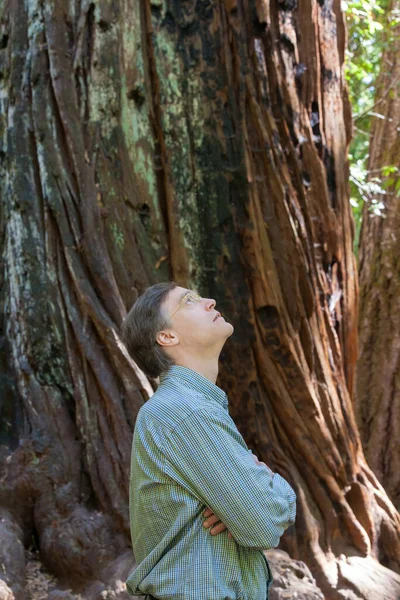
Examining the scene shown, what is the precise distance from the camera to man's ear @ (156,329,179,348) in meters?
2.31

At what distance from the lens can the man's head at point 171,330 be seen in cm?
231

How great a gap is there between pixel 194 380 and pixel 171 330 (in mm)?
208

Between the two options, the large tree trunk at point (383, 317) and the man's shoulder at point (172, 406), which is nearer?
the man's shoulder at point (172, 406)

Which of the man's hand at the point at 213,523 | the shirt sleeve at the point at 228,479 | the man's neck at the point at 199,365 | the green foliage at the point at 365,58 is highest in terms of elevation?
the green foliage at the point at 365,58

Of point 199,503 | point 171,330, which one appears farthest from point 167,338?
point 199,503

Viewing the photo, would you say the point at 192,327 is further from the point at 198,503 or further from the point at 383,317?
the point at 383,317

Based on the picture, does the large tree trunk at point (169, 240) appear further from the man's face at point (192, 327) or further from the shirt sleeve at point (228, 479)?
the shirt sleeve at point (228, 479)

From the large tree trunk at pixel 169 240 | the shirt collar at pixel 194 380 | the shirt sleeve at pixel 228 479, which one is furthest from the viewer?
the large tree trunk at pixel 169 240

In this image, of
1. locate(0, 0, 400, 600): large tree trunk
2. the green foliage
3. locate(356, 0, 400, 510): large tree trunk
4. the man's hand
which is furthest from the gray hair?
locate(356, 0, 400, 510): large tree trunk

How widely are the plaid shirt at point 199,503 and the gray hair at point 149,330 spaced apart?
216mm

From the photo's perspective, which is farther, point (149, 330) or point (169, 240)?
point (169, 240)

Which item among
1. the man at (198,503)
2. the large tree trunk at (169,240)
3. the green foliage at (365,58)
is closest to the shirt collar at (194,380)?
the man at (198,503)

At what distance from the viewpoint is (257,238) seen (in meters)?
3.93

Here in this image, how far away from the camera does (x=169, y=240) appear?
400 cm
